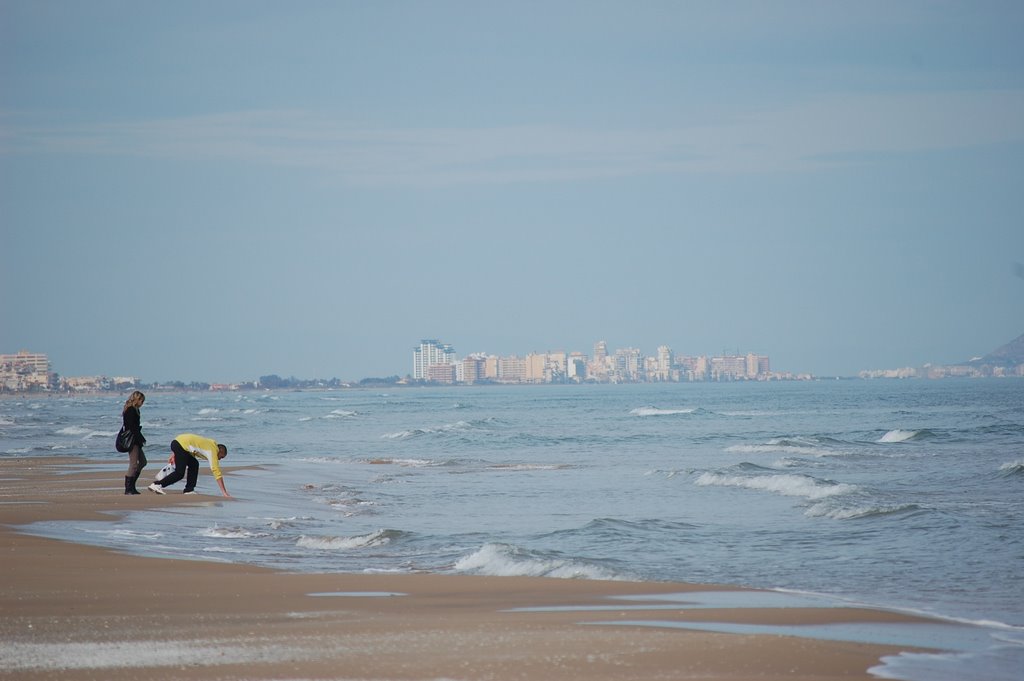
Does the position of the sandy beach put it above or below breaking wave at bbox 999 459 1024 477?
above

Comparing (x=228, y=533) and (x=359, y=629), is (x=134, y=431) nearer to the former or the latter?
(x=228, y=533)

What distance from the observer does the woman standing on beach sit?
17.1 m

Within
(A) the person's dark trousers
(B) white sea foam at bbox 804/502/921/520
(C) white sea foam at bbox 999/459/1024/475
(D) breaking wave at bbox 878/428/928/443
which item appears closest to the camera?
(B) white sea foam at bbox 804/502/921/520

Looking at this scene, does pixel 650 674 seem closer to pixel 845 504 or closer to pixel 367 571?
Result: pixel 367 571

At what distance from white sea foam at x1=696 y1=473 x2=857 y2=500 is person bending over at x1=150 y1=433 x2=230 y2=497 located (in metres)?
10.1

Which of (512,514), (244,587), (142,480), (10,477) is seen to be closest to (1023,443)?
(512,514)

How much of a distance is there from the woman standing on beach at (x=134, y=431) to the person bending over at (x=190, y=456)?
395 mm

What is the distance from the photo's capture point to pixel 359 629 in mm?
7570

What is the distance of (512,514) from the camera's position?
1769 cm

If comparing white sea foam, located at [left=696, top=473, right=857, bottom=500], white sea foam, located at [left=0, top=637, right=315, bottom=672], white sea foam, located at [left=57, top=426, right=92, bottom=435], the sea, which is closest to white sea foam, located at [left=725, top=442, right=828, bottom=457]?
the sea

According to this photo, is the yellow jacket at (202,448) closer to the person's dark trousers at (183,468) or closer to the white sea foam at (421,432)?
the person's dark trousers at (183,468)

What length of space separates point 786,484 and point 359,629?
15877 mm

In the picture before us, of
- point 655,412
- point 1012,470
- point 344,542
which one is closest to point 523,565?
point 344,542

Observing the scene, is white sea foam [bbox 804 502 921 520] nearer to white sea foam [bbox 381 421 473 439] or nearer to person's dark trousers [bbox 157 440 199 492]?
person's dark trousers [bbox 157 440 199 492]
